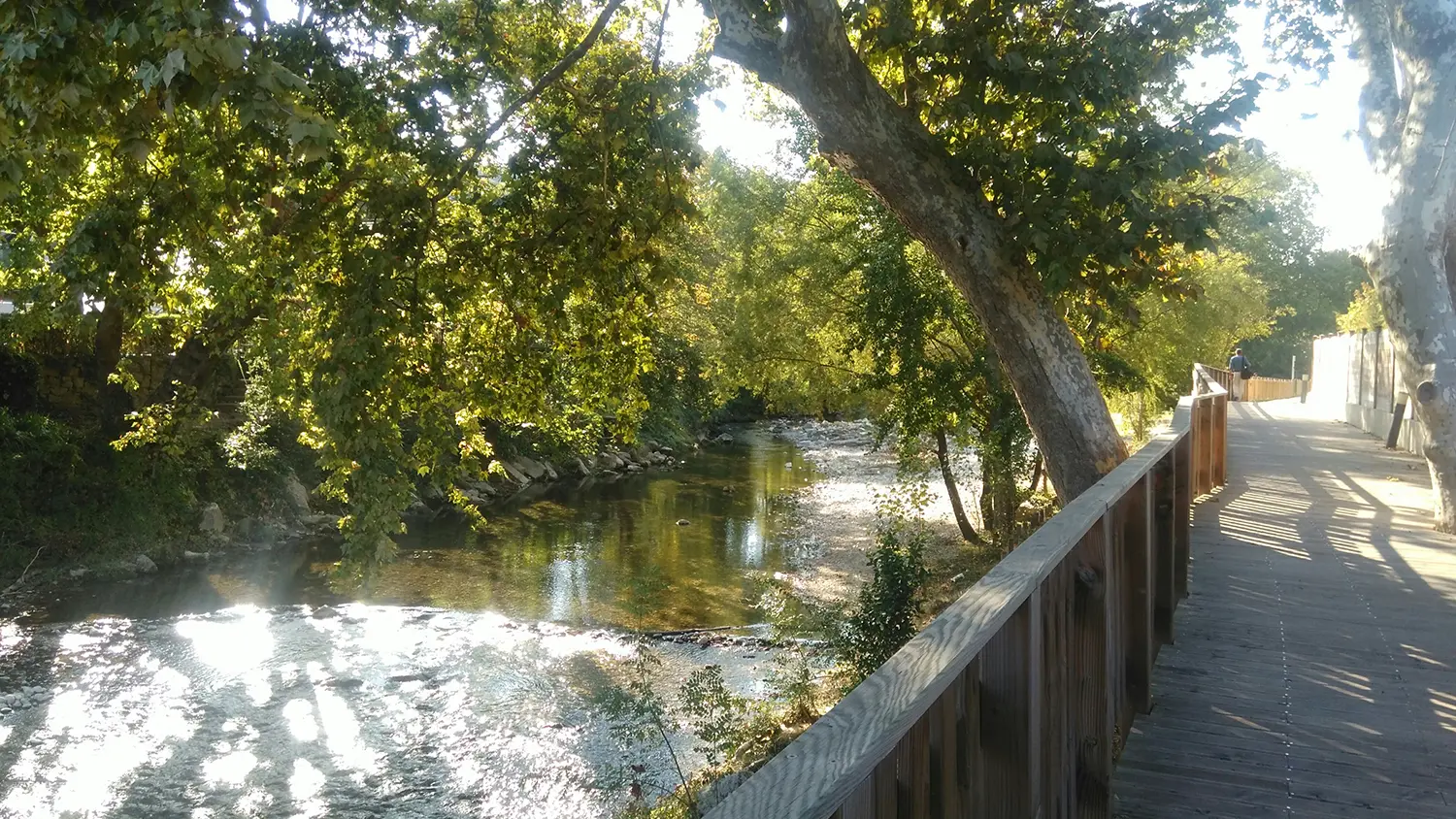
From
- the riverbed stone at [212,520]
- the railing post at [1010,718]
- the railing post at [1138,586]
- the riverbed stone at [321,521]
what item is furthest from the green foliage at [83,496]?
the railing post at [1010,718]

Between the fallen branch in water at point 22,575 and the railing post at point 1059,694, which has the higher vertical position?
the railing post at point 1059,694

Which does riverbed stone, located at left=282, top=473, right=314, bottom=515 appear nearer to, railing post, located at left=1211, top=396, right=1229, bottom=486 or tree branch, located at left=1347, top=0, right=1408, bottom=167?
railing post, located at left=1211, top=396, right=1229, bottom=486

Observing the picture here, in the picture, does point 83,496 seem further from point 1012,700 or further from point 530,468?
point 1012,700

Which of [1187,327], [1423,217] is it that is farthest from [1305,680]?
[1187,327]

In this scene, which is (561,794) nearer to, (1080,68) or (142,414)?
(1080,68)

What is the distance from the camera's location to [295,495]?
917 inches

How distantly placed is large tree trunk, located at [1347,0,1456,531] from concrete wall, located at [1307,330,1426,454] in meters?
5.58

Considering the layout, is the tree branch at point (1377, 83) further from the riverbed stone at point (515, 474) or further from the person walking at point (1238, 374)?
the person walking at point (1238, 374)

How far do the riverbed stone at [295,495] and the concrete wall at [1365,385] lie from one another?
20.3 m

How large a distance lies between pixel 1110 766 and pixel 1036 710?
157 centimetres

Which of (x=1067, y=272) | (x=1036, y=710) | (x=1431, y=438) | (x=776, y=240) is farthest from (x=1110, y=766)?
(x=776, y=240)

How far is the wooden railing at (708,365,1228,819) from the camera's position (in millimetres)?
1499

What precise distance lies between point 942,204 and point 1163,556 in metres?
3.54

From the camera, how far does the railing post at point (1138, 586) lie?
4.71m
